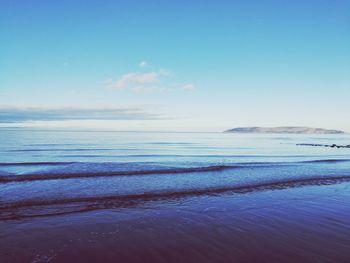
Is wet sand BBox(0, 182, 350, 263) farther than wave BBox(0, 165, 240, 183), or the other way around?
wave BBox(0, 165, 240, 183)

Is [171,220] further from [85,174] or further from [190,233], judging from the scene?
[85,174]

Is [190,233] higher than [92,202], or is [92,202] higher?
[190,233]

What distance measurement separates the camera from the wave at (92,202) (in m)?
8.62

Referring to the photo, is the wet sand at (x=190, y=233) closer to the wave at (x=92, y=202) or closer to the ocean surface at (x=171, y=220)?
the ocean surface at (x=171, y=220)

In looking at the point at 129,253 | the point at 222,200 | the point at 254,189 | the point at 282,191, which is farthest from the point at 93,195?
the point at 282,191

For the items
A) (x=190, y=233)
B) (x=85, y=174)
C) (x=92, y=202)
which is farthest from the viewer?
(x=85, y=174)

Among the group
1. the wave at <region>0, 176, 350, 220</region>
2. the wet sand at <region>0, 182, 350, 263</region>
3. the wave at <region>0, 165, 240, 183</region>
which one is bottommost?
the wave at <region>0, 165, 240, 183</region>

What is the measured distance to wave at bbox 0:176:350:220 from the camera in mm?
8616

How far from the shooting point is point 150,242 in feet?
20.7

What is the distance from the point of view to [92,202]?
32.7 ft

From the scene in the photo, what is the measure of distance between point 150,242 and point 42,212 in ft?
14.1

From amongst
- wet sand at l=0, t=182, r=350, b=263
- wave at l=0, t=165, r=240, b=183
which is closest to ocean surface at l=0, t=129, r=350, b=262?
wet sand at l=0, t=182, r=350, b=263

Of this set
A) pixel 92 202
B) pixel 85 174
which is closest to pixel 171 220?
pixel 92 202

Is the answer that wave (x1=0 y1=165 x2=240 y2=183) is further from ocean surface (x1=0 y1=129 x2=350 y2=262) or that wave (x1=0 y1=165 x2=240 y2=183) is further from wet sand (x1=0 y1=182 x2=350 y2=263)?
wet sand (x1=0 y1=182 x2=350 y2=263)
